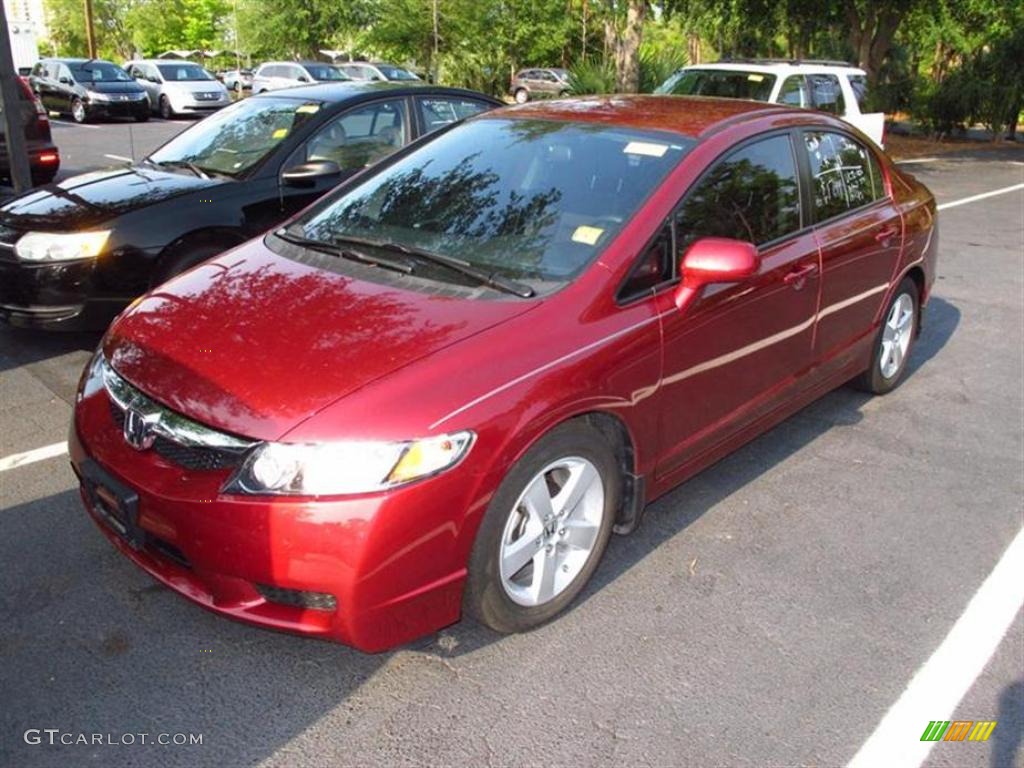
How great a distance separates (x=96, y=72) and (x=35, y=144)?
55.7 feet

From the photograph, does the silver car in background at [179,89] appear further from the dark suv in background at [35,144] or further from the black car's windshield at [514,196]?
the black car's windshield at [514,196]

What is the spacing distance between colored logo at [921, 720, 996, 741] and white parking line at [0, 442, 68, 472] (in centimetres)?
372

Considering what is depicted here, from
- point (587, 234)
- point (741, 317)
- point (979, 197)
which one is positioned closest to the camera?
point (587, 234)

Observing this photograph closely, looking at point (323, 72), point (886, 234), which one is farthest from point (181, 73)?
point (886, 234)

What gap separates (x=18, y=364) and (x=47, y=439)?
1.26 meters

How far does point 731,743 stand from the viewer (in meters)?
2.60

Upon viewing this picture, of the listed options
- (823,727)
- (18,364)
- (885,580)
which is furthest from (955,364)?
(18,364)

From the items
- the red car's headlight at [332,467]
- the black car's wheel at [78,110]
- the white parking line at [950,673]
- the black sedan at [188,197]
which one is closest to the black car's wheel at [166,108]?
the black car's wheel at [78,110]

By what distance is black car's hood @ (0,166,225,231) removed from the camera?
5203 millimetres

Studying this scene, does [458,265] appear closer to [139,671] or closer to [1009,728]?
[139,671]

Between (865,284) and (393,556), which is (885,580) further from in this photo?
(393,556)

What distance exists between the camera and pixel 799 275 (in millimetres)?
3953

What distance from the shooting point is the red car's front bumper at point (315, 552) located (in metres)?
2.48

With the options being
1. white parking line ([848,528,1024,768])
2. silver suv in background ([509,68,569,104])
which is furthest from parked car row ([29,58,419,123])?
white parking line ([848,528,1024,768])
